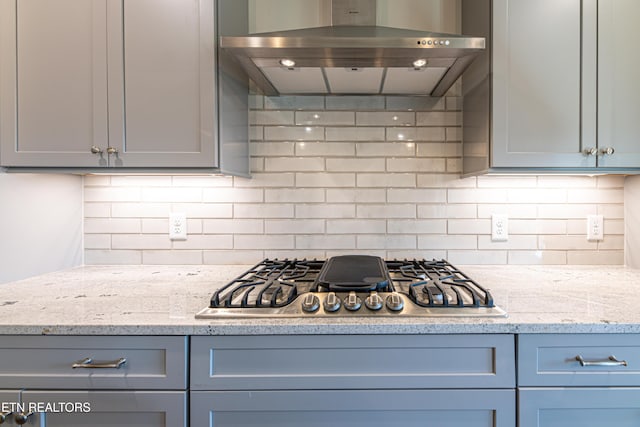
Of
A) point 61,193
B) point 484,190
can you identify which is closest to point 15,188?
point 61,193

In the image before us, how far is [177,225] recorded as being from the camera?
1714mm

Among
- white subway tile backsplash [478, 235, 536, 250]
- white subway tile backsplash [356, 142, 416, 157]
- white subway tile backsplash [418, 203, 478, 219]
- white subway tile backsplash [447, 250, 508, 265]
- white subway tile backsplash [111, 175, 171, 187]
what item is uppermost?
white subway tile backsplash [356, 142, 416, 157]

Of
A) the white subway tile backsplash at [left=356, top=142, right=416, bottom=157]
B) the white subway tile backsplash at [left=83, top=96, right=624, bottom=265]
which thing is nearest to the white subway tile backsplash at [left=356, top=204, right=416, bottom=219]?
the white subway tile backsplash at [left=83, top=96, right=624, bottom=265]

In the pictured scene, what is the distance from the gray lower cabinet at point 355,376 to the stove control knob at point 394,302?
0.26ft

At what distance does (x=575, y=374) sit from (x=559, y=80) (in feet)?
3.32

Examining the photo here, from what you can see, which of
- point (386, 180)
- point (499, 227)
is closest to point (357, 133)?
point (386, 180)

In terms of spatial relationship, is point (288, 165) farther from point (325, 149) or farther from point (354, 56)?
point (354, 56)

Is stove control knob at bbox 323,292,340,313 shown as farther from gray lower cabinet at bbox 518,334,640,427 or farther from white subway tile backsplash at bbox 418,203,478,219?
white subway tile backsplash at bbox 418,203,478,219

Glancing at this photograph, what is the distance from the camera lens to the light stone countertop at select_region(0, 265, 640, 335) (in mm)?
958

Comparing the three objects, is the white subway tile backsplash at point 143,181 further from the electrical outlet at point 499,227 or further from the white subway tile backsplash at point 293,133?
the electrical outlet at point 499,227

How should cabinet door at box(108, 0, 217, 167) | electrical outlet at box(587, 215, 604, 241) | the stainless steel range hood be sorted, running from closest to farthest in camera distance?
the stainless steel range hood
cabinet door at box(108, 0, 217, 167)
electrical outlet at box(587, 215, 604, 241)

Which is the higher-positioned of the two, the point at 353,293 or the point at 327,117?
the point at 327,117

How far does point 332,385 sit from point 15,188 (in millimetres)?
1430

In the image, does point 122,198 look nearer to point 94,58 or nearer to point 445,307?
point 94,58
